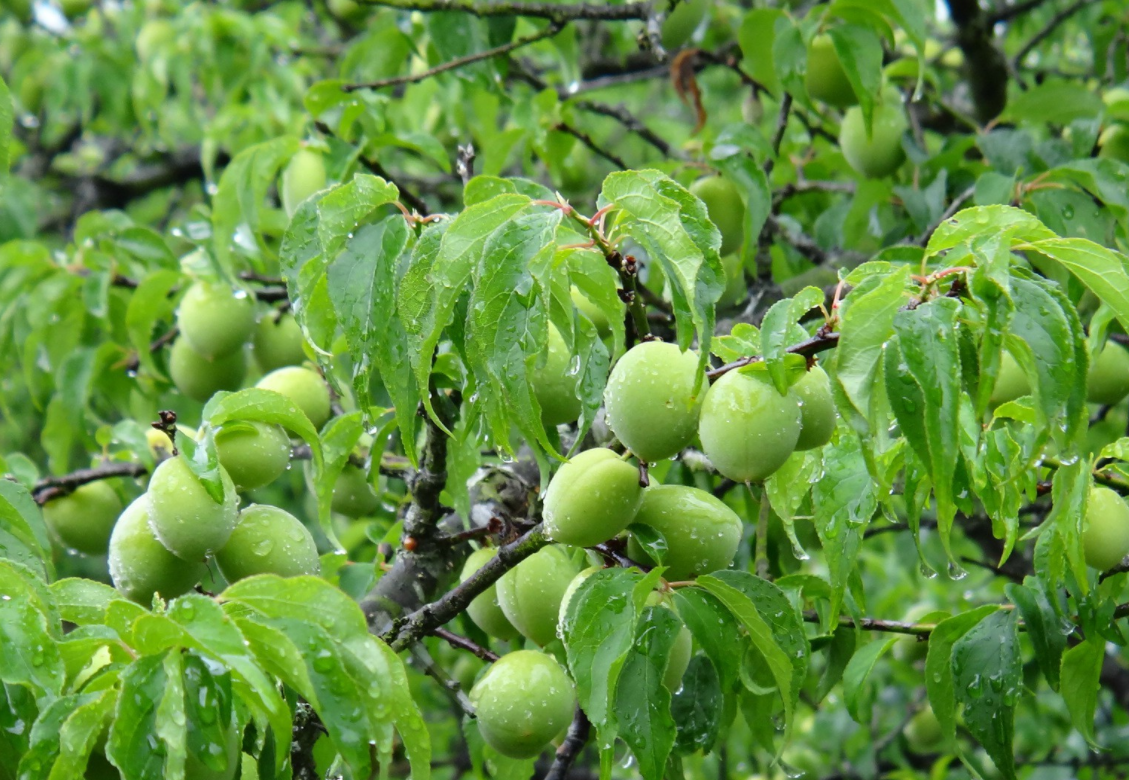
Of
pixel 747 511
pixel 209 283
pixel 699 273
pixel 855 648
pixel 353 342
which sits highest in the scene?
pixel 699 273

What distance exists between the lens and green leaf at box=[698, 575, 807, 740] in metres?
1.09

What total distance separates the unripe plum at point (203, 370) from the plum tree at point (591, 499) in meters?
1.12

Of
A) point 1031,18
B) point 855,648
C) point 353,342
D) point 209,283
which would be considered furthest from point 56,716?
point 1031,18

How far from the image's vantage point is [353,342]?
1101 millimetres

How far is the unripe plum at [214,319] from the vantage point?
195 cm

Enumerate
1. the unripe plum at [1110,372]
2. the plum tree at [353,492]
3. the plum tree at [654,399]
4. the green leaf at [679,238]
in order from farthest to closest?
1. the plum tree at [353,492]
2. the unripe plum at [1110,372]
3. the plum tree at [654,399]
4. the green leaf at [679,238]

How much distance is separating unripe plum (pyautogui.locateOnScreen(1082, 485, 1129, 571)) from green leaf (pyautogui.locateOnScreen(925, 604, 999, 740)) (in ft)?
0.47

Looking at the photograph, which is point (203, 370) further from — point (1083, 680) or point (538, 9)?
point (1083, 680)

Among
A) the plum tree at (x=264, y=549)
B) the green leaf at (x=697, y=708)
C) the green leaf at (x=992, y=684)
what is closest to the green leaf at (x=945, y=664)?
the green leaf at (x=992, y=684)

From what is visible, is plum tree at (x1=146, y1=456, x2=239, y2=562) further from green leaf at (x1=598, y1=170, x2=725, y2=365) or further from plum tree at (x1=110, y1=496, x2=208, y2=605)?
green leaf at (x1=598, y1=170, x2=725, y2=365)

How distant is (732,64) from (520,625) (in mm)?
1468

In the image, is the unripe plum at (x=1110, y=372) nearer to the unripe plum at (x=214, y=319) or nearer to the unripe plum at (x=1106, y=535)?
the unripe plum at (x=1106, y=535)

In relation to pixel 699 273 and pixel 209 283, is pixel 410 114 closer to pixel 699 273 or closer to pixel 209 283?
pixel 209 283

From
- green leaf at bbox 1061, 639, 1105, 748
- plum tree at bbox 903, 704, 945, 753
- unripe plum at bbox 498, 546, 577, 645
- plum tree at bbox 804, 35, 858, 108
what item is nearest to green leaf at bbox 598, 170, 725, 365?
unripe plum at bbox 498, 546, 577, 645
